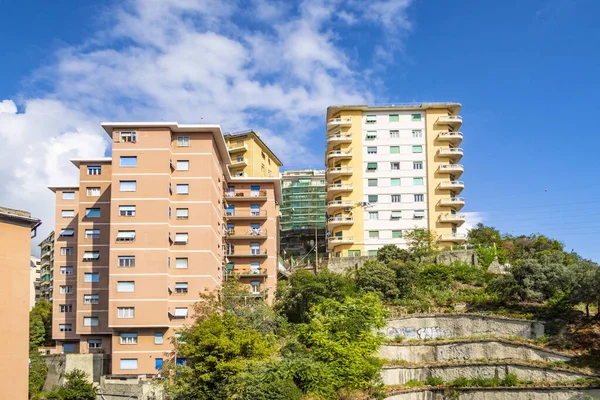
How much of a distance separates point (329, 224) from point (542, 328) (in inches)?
1159

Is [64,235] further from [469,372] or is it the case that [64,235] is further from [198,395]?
[469,372]

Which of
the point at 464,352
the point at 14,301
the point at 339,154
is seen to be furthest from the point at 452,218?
the point at 14,301

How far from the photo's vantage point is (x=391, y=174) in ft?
231

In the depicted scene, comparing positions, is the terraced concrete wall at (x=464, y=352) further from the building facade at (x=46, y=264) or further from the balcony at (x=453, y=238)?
the building facade at (x=46, y=264)

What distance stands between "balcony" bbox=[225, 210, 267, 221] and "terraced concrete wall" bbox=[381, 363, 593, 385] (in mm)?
24849

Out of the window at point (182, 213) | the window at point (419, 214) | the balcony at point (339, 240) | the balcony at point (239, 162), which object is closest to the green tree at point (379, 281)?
Result: the window at point (182, 213)

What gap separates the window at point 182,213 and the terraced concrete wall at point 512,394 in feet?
73.2

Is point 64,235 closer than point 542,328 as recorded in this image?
No

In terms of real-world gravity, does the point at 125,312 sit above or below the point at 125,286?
below

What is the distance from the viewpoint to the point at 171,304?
169 feet

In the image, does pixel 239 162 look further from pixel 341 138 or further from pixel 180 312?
pixel 180 312

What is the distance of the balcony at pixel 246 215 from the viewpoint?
Answer: 6474 centimetres

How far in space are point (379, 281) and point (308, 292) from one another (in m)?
5.63

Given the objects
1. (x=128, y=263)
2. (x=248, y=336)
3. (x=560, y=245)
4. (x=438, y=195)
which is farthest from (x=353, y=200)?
(x=248, y=336)
